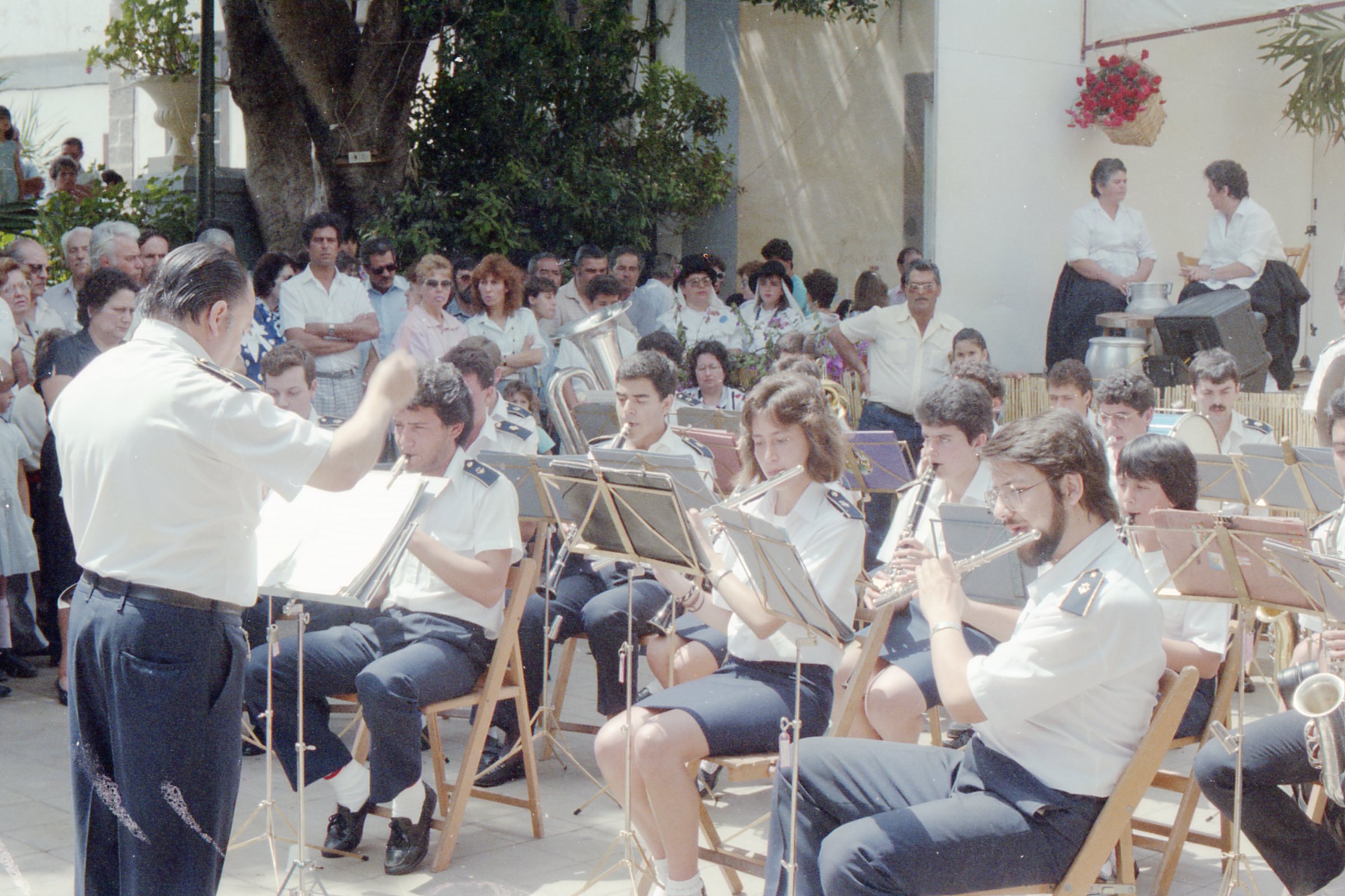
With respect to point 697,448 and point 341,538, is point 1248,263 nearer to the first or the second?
point 697,448

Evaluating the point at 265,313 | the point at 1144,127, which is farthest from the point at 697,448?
the point at 1144,127

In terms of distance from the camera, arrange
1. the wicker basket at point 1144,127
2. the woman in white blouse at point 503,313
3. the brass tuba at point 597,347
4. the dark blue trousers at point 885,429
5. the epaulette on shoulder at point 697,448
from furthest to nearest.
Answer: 1. the wicker basket at point 1144,127
2. the woman in white blouse at point 503,313
3. the dark blue trousers at point 885,429
4. the brass tuba at point 597,347
5. the epaulette on shoulder at point 697,448

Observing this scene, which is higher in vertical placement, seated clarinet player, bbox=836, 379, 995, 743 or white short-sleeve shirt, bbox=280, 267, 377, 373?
white short-sleeve shirt, bbox=280, 267, 377, 373

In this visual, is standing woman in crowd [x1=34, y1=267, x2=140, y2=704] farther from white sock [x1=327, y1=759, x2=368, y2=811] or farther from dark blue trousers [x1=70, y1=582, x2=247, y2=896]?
dark blue trousers [x1=70, y1=582, x2=247, y2=896]

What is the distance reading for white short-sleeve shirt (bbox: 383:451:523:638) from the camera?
13.8 ft

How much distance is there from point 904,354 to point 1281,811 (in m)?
4.59

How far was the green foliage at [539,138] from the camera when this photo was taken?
31.2 feet

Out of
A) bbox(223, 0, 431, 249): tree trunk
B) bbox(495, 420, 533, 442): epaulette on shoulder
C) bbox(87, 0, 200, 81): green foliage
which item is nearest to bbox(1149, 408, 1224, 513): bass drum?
bbox(495, 420, 533, 442): epaulette on shoulder

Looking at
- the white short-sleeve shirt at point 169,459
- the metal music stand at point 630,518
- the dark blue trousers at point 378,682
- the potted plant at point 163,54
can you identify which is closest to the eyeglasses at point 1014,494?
the metal music stand at point 630,518

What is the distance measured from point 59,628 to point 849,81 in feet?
28.4

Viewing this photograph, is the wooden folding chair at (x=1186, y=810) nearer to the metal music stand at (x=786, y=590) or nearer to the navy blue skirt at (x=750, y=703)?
the navy blue skirt at (x=750, y=703)

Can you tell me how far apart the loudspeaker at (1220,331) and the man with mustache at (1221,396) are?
1843mm

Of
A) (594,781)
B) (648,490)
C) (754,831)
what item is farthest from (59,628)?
(648,490)

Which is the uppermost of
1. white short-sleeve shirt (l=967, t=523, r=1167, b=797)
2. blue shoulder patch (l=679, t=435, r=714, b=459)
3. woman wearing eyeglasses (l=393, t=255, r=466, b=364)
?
woman wearing eyeglasses (l=393, t=255, r=466, b=364)
